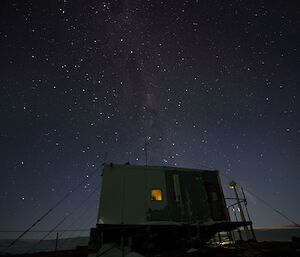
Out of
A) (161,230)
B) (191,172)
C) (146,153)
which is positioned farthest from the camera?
(146,153)

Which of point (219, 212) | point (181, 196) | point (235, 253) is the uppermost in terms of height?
point (181, 196)

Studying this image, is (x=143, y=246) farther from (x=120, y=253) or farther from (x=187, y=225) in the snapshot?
(x=187, y=225)

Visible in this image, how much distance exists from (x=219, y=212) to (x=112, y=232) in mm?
9318

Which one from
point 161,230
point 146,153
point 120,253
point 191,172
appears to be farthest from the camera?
point 146,153

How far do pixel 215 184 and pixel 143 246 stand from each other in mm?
8478

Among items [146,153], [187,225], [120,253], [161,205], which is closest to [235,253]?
[187,225]

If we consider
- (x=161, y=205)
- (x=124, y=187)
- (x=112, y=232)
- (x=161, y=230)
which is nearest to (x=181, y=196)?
(x=161, y=205)

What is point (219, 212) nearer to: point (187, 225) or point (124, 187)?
point (187, 225)

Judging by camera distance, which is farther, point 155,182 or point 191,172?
point 191,172

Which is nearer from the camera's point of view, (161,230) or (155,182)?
(161,230)

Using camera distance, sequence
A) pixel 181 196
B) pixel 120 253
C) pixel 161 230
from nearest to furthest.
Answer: pixel 120 253, pixel 161 230, pixel 181 196

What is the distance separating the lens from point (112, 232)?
56.8 ft

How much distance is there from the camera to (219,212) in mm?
19578

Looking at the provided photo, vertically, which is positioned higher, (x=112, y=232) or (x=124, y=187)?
(x=124, y=187)
